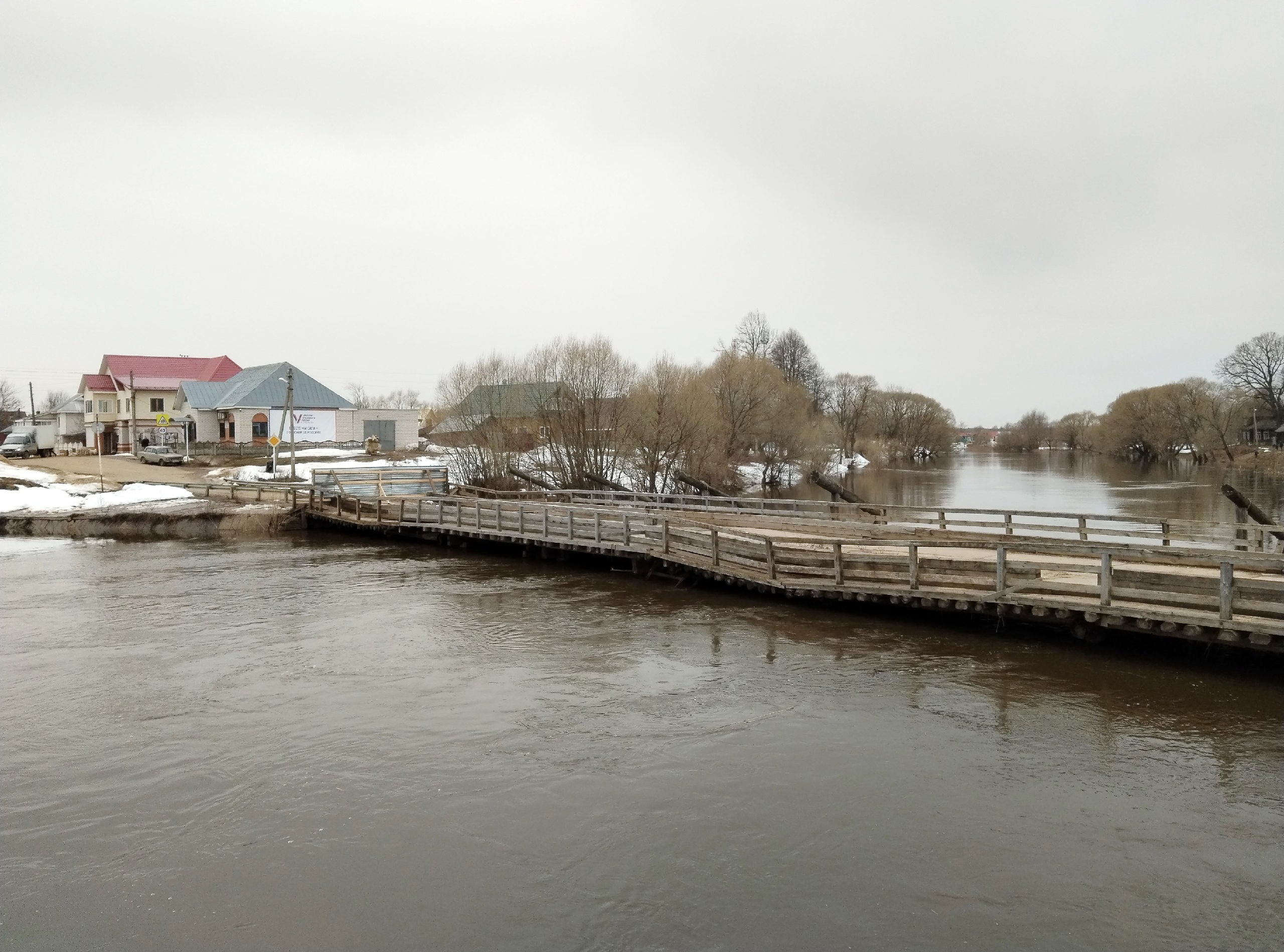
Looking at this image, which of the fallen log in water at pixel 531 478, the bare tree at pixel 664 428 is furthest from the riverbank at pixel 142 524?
the bare tree at pixel 664 428

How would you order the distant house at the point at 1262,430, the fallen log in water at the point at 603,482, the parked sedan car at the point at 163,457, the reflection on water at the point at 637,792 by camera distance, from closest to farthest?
the reflection on water at the point at 637,792 < the fallen log in water at the point at 603,482 < the parked sedan car at the point at 163,457 < the distant house at the point at 1262,430

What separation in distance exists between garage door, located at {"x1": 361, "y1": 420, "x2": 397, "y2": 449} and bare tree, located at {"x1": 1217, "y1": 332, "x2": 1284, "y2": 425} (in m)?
86.0

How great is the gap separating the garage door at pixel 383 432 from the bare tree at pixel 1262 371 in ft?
282

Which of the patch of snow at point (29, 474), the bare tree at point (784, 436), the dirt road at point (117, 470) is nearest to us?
the patch of snow at point (29, 474)

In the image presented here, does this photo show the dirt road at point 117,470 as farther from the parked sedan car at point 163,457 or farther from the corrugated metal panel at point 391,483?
the corrugated metal panel at point 391,483

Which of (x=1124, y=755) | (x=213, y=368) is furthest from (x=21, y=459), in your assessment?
(x=1124, y=755)

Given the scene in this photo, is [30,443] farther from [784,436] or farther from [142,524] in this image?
[784,436]

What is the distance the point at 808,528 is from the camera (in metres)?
23.8

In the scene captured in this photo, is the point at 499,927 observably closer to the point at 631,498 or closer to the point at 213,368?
the point at 631,498

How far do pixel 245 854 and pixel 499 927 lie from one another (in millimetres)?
2890

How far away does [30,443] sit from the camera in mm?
61844

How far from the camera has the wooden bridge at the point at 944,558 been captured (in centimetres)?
1346

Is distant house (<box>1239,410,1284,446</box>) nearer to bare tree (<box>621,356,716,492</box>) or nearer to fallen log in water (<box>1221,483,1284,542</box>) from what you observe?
bare tree (<box>621,356,716,492</box>)

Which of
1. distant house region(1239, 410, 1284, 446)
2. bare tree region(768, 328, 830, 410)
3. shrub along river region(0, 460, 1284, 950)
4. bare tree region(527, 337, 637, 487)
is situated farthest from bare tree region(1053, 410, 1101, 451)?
shrub along river region(0, 460, 1284, 950)
